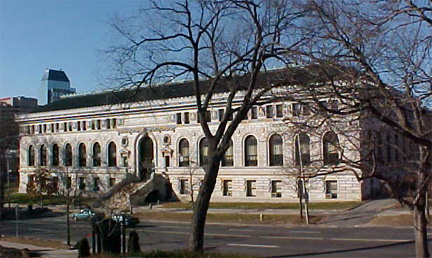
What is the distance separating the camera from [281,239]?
29484 millimetres

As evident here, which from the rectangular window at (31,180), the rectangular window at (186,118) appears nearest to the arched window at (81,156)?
the rectangular window at (31,180)

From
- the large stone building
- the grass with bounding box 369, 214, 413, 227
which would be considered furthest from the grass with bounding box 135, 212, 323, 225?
the grass with bounding box 369, 214, 413, 227

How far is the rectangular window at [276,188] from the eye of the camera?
52.4 metres

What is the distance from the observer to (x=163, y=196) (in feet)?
198

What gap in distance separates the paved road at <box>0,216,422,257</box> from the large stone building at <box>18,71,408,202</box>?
9.41 m

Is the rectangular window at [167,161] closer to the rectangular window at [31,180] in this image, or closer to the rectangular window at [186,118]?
the rectangular window at [186,118]

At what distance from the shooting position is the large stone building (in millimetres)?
51531

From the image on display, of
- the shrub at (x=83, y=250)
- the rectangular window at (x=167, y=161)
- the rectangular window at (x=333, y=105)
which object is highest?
the rectangular window at (x=333, y=105)

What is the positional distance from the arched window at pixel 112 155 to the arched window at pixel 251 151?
20239 mm

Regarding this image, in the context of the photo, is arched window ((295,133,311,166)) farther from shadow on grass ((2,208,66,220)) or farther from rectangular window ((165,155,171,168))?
shadow on grass ((2,208,66,220))

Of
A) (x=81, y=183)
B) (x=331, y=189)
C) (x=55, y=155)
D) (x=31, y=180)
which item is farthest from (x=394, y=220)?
(x=55, y=155)

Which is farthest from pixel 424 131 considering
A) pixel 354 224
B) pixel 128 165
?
pixel 128 165

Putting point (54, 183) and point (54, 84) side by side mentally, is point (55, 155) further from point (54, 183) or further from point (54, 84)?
point (54, 84)

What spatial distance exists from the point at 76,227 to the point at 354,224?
2147 cm
